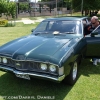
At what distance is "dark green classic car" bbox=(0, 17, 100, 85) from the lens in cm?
379

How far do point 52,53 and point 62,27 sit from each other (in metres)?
1.77

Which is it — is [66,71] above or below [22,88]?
above

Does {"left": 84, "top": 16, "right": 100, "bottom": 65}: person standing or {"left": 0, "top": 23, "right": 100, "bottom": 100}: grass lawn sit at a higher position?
{"left": 84, "top": 16, "right": 100, "bottom": 65}: person standing

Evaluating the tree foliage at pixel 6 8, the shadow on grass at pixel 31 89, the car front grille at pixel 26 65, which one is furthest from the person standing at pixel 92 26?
the tree foliage at pixel 6 8

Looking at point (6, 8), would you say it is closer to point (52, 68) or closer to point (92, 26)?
point (92, 26)

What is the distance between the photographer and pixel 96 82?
478 cm

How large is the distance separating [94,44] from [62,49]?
1.56 meters

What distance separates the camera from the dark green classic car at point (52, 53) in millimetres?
3795

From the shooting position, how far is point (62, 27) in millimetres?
5492

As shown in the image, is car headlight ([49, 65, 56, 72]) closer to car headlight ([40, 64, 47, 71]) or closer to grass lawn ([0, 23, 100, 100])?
car headlight ([40, 64, 47, 71])

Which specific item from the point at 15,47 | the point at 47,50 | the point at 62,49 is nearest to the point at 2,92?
the point at 15,47

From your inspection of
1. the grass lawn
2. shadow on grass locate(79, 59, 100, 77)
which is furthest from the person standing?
the grass lawn

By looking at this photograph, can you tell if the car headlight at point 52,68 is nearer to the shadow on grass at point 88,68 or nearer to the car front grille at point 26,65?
the car front grille at point 26,65

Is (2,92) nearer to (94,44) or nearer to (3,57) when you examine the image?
(3,57)
